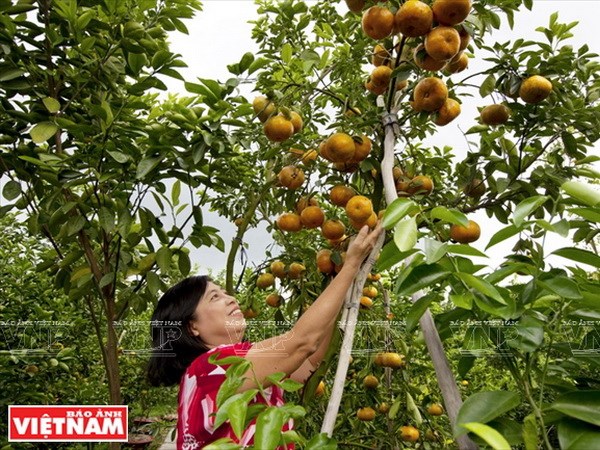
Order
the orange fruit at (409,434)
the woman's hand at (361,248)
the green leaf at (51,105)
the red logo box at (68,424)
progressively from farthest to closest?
the orange fruit at (409,434), the red logo box at (68,424), the green leaf at (51,105), the woman's hand at (361,248)

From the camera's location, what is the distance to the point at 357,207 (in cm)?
115

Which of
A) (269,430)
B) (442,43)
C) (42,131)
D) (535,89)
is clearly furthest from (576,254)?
(42,131)

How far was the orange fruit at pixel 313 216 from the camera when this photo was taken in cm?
138

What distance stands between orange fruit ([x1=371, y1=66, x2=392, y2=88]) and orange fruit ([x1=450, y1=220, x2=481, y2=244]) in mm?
380

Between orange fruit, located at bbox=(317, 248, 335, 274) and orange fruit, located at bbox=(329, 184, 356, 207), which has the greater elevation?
orange fruit, located at bbox=(329, 184, 356, 207)

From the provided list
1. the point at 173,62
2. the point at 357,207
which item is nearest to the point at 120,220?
the point at 173,62

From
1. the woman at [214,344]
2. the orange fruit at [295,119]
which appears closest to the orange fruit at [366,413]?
the woman at [214,344]

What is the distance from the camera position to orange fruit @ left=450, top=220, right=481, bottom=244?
1.28 metres

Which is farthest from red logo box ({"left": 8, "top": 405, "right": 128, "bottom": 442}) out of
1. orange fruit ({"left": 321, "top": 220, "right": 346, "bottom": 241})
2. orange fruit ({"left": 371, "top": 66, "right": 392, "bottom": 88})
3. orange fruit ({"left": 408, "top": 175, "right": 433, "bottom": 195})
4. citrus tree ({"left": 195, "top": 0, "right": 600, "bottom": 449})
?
orange fruit ({"left": 371, "top": 66, "right": 392, "bottom": 88})

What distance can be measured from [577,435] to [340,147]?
29.4 inches

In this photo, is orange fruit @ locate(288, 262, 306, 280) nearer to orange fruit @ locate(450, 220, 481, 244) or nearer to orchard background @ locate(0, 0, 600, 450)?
orchard background @ locate(0, 0, 600, 450)

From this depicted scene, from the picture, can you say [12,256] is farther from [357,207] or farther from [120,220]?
[357,207]

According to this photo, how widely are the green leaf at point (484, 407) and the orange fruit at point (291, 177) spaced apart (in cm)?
93

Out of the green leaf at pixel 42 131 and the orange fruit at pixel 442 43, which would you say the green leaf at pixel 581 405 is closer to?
the orange fruit at pixel 442 43
